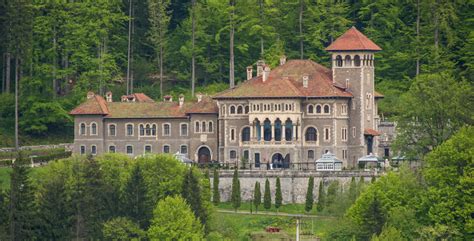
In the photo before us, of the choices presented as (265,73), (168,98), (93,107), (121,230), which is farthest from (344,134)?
(121,230)

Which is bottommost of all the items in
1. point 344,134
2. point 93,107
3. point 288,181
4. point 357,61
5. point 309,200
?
point 309,200

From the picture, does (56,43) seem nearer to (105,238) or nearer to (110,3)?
(110,3)

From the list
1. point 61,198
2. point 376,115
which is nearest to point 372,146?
point 376,115

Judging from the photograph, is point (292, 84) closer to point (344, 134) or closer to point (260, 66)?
point (260, 66)

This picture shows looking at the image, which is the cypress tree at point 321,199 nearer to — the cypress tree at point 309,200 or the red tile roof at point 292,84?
the cypress tree at point 309,200

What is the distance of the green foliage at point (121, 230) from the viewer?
139875 mm

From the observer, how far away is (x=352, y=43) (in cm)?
16638

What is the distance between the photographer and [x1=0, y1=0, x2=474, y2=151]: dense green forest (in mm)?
173875

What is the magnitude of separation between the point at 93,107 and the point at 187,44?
16.4m

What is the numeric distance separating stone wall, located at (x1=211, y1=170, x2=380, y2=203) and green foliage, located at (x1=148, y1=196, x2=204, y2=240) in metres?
16.7

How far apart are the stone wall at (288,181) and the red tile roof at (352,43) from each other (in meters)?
12.2

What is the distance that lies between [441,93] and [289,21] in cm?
2779

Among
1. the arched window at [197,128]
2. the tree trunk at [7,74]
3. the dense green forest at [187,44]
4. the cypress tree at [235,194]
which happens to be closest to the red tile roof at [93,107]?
the dense green forest at [187,44]

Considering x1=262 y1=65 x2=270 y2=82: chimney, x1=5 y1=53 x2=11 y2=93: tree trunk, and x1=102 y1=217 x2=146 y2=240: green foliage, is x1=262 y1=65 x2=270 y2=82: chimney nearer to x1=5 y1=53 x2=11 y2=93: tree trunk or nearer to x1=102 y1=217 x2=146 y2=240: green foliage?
x1=5 y1=53 x2=11 y2=93: tree trunk
